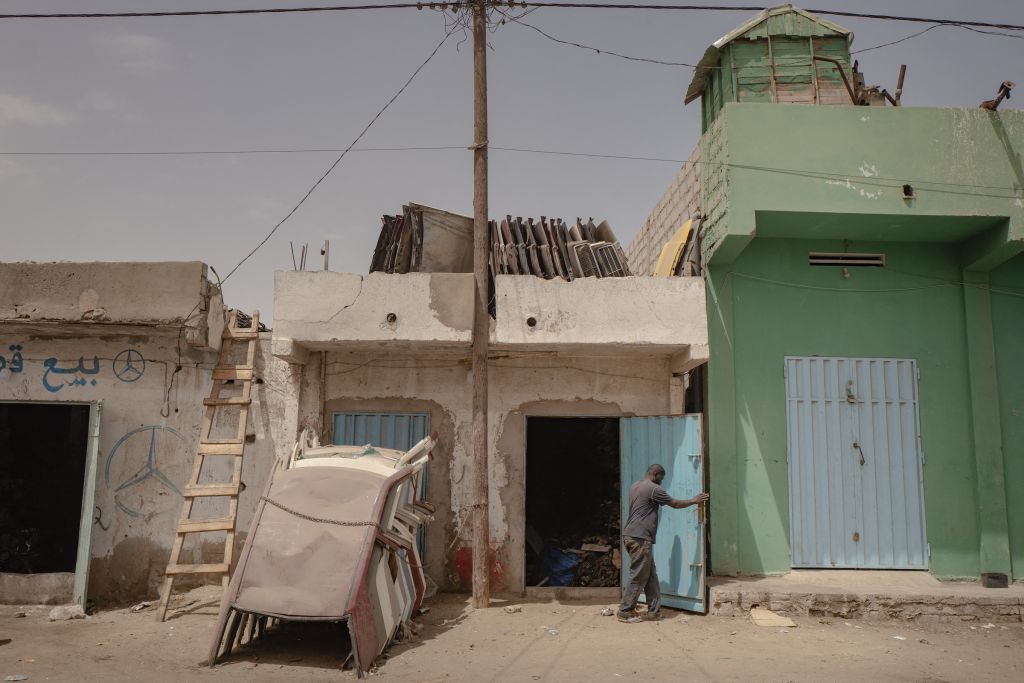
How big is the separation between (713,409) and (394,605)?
4.55 metres

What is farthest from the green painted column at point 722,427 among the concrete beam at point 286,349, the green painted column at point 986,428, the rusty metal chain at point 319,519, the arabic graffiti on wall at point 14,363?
the arabic graffiti on wall at point 14,363

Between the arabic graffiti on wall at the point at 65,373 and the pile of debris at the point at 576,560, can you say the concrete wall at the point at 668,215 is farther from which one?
the arabic graffiti on wall at the point at 65,373

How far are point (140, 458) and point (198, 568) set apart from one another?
1.75m

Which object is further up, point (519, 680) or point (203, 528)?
point (203, 528)

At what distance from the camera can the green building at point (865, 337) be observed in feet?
28.8

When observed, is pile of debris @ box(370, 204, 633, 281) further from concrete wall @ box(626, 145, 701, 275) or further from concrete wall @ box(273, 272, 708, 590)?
concrete wall @ box(626, 145, 701, 275)

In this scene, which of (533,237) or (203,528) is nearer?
(203,528)

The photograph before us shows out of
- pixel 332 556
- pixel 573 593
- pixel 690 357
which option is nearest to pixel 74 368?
pixel 332 556

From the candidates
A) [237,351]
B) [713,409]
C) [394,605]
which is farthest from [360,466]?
[713,409]

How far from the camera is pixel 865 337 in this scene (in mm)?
9266

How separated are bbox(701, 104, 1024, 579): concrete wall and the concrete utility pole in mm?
2821

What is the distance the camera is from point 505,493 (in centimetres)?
897

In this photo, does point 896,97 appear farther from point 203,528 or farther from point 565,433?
point 203,528

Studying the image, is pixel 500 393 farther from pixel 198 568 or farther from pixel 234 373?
pixel 198 568
